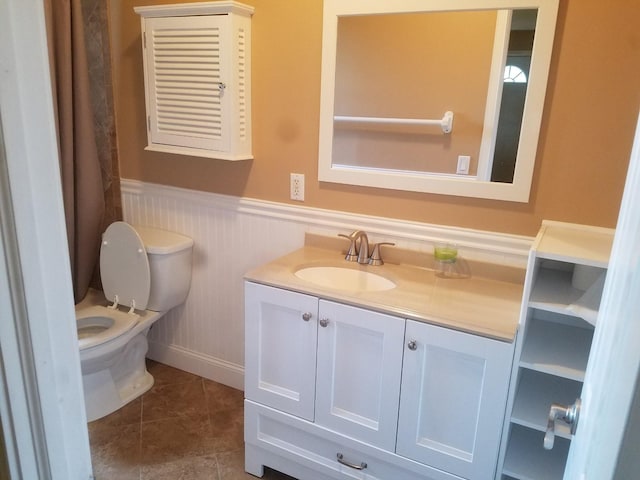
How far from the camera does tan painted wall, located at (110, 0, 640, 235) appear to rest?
58.8 inches

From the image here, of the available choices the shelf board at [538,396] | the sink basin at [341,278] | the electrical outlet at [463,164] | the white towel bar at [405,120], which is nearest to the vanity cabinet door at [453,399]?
the shelf board at [538,396]

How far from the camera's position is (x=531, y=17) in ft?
5.12

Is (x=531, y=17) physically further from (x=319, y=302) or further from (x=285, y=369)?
(x=285, y=369)

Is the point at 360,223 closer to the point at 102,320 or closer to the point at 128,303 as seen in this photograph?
the point at 128,303

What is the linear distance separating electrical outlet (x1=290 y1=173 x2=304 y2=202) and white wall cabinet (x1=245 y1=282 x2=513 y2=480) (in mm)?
549

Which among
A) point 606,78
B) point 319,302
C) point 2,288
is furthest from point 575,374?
point 2,288

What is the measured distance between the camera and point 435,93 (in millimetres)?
1793

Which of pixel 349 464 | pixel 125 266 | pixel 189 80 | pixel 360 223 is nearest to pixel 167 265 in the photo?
pixel 125 266

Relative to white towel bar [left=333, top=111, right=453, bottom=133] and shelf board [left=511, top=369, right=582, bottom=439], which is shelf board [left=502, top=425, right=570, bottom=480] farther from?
white towel bar [left=333, top=111, right=453, bottom=133]

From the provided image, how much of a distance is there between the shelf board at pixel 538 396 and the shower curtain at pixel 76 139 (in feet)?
7.02

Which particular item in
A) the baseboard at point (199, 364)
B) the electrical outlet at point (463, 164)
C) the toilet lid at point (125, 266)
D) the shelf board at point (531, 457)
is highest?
the electrical outlet at point (463, 164)

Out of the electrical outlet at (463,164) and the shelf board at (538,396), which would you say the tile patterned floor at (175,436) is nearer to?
the shelf board at (538,396)

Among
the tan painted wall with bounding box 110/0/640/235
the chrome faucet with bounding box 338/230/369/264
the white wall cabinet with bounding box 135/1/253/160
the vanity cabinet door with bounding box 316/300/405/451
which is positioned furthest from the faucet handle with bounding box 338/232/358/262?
the white wall cabinet with bounding box 135/1/253/160

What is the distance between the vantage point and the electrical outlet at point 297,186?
82.8 inches
